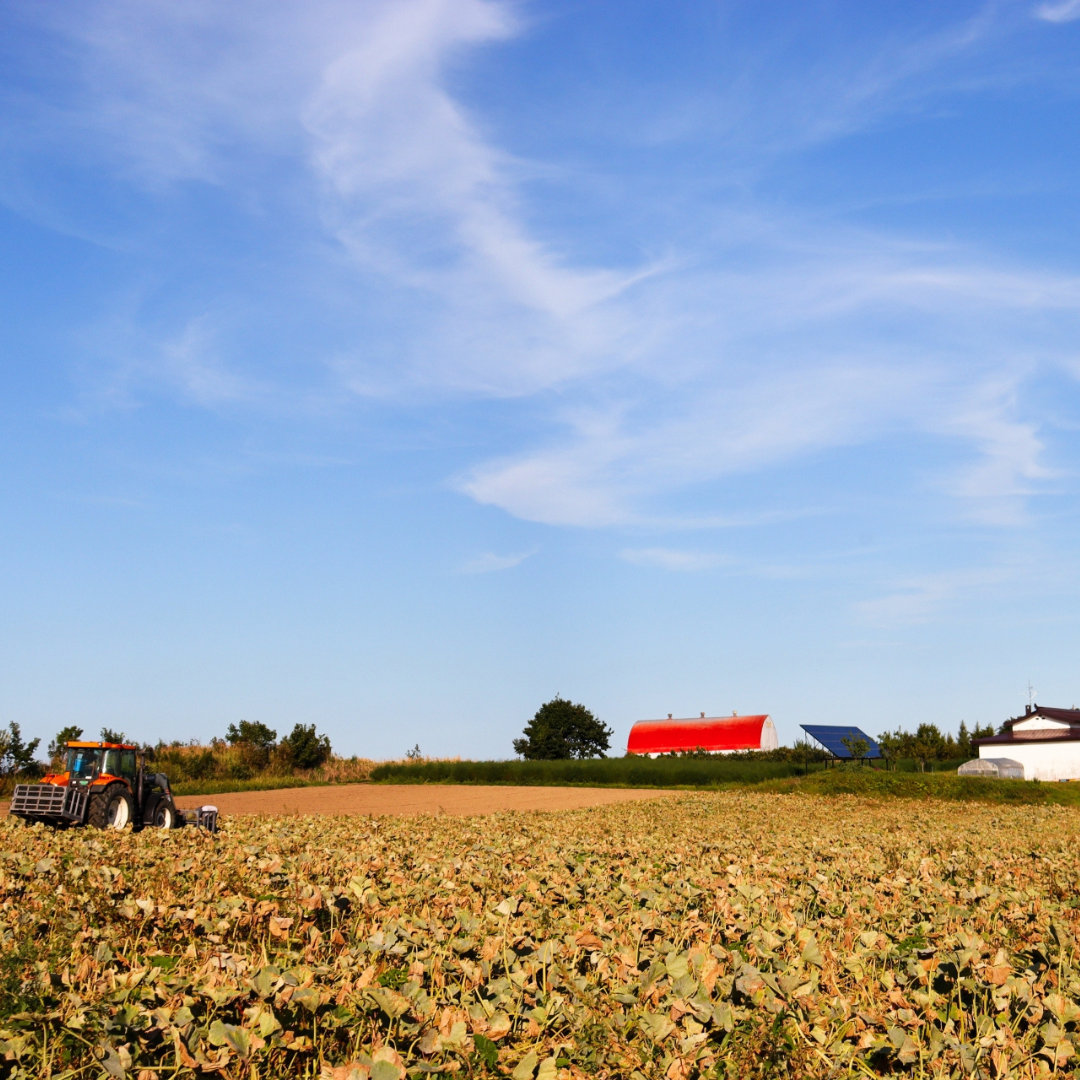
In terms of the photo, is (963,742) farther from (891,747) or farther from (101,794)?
(101,794)

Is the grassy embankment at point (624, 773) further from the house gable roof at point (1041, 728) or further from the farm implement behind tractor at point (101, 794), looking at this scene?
the farm implement behind tractor at point (101, 794)

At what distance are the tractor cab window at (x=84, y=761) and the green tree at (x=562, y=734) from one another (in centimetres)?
6450

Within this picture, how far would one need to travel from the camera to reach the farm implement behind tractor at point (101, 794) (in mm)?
15906

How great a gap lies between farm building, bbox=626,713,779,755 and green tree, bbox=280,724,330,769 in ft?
98.0

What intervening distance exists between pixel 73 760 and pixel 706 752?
5831cm

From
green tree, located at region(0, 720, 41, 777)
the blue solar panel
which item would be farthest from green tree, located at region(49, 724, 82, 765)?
the blue solar panel

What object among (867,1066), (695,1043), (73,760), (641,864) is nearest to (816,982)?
(867,1066)

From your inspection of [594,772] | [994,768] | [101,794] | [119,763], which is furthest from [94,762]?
[994,768]

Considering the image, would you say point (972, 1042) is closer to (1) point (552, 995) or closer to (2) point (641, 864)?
(1) point (552, 995)

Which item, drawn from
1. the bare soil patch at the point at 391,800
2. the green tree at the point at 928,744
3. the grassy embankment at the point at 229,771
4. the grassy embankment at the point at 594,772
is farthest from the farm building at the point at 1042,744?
the grassy embankment at the point at 229,771

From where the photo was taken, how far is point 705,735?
2899 inches

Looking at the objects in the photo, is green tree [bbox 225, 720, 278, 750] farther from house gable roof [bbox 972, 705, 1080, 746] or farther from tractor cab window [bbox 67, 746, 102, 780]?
house gable roof [bbox 972, 705, 1080, 746]

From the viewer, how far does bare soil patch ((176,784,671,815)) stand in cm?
3017

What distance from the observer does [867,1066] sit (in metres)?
4.29
